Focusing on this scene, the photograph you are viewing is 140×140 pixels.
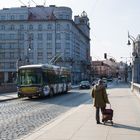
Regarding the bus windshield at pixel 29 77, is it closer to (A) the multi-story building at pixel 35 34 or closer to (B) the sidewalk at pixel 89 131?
(B) the sidewalk at pixel 89 131

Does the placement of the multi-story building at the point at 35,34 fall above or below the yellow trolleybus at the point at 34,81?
above

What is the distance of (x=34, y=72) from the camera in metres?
39.4

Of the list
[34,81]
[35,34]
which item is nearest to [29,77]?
[34,81]

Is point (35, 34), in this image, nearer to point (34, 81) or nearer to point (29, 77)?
point (29, 77)

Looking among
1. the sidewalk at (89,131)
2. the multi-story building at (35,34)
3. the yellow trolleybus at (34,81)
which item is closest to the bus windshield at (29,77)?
the yellow trolleybus at (34,81)

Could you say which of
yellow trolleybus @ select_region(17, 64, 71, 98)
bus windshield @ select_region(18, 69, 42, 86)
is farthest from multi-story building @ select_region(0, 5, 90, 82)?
bus windshield @ select_region(18, 69, 42, 86)

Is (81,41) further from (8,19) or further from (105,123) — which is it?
(105,123)

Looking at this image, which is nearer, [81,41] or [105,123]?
[105,123]

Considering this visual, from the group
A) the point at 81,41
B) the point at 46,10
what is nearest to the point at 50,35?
the point at 46,10

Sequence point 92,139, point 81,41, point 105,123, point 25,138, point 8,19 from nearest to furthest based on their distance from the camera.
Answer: point 92,139 → point 25,138 → point 105,123 → point 8,19 → point 81,41

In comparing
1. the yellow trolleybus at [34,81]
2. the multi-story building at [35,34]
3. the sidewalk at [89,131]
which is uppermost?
the multi-story building at [35,34]

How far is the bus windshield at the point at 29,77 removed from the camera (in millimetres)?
39062

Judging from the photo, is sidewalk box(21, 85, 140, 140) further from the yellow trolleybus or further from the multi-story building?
the multi-story building

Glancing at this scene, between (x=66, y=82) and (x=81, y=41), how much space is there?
105252 mm
